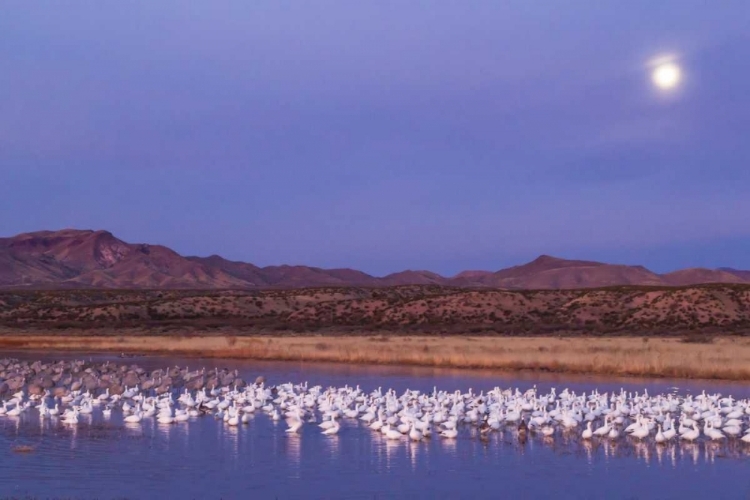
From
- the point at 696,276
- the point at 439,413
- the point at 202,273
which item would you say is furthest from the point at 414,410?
the point at 202,273

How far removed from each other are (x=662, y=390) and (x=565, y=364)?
5.63 metres

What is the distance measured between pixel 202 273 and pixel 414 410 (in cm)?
14383

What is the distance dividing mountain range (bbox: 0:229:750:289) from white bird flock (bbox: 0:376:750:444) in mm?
103029

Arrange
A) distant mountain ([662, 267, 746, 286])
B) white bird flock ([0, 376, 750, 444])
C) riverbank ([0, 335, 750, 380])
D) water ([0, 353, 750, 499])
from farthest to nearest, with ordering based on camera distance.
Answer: distant mountain ([662, 267, 746, 286]) < riverbank ([0, 335, 750, 380]) < white bird flock ([0, 376, 750, 444]) < water ([0, 353, 750, 499])

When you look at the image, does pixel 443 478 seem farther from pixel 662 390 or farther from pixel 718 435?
pixel 662 390

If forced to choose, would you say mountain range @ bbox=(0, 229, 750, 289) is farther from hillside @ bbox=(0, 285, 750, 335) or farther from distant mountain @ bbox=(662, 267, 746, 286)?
hillside @ bbox=(0, 285, 750, 335)

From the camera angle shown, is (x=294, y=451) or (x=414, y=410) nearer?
(x=294, y=451)

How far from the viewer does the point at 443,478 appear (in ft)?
52.0

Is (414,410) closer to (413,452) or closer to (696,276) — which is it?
(413,452)

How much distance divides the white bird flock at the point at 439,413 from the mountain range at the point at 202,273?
103029 millimetres

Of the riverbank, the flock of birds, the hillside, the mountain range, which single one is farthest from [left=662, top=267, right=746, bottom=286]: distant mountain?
the flock of birds

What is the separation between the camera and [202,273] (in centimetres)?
16300

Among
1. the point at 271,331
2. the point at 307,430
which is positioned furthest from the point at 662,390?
the point at 271,331

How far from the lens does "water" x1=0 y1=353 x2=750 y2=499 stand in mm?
14836
